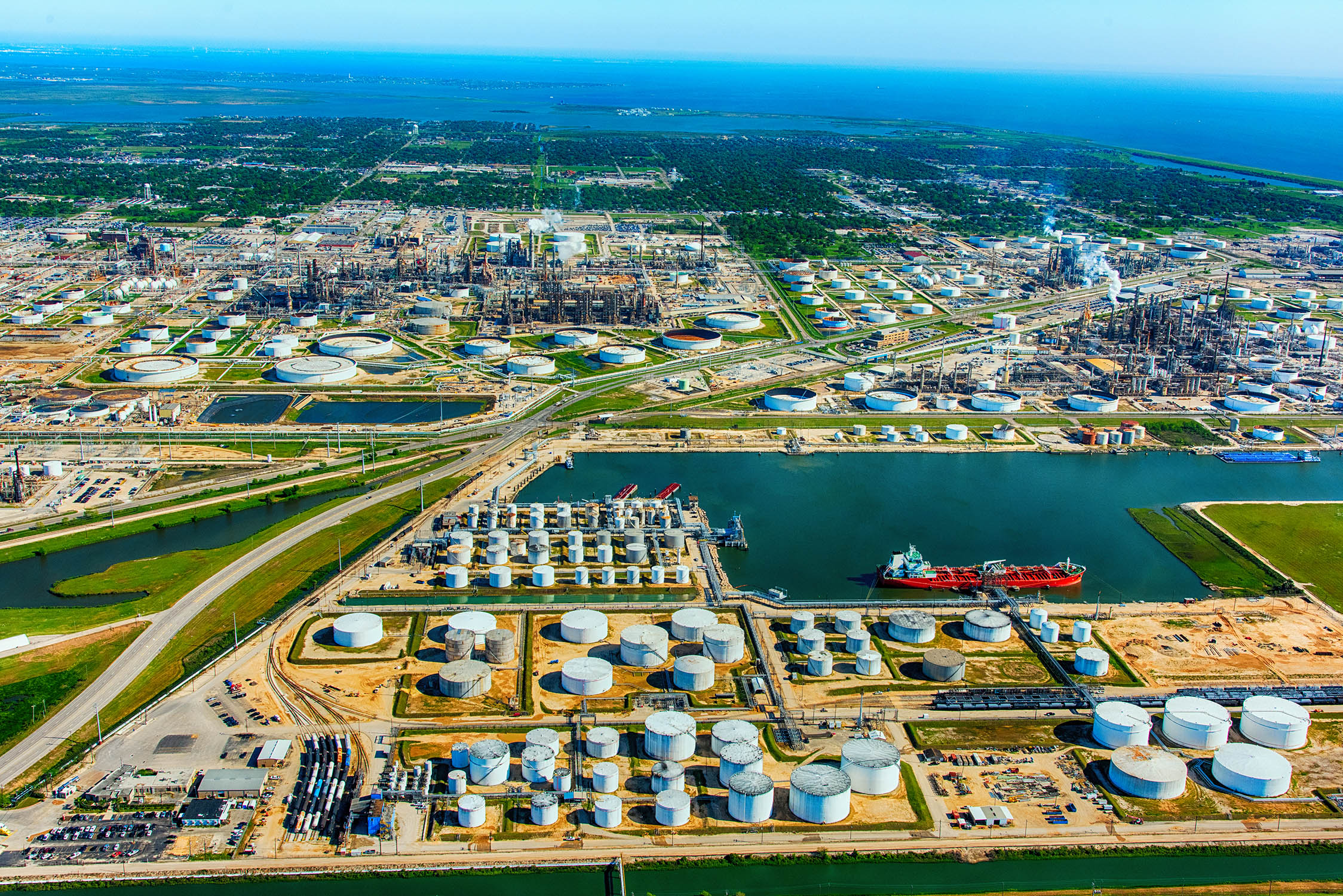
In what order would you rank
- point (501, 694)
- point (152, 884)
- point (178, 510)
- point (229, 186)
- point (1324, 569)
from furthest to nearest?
point (229, 186) → point (178, 510) → point (1324, 569) → point (501, 694) → point (152, 884)

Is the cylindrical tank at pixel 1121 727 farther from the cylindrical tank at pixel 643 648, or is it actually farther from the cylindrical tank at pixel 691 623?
the cylindrical tank at pixel 643 648

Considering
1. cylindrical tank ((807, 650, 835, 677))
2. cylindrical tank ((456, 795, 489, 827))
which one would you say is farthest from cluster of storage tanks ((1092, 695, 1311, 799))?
cylindrical tank ((456, 795, 489, 827))

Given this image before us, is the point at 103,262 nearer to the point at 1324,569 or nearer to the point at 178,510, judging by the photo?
the point at 178,510

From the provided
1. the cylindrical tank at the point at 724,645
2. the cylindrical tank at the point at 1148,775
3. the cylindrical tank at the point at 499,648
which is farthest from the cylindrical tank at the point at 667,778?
the cylindrical tank at the point at 1148,775

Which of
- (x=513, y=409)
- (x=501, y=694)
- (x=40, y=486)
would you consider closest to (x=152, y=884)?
(x=501, y=694)

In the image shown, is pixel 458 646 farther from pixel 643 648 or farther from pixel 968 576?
pixel 968 576

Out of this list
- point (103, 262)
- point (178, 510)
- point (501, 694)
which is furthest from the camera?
point (103, 262)

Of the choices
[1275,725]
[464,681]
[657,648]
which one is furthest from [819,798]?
[1275,725]
